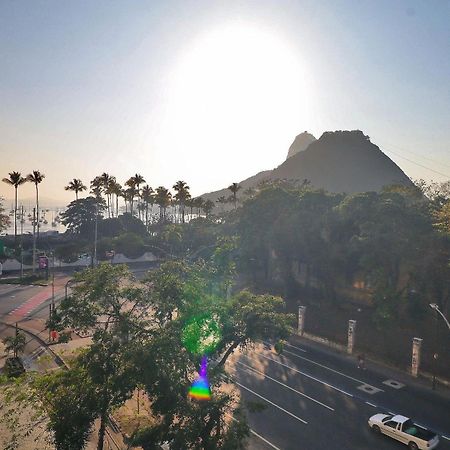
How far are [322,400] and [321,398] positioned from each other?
1.08 feet

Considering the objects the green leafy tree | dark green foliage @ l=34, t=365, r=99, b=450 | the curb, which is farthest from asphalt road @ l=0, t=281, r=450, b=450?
dark green foliage @ l=34, t=365, r=99, b=450

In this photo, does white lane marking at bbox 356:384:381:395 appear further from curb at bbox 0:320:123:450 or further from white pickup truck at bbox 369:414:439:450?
curb at bbox 0:320:123:450

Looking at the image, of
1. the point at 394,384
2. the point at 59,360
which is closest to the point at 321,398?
the point at 394,384

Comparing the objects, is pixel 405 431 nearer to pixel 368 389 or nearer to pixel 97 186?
pixel 368 389

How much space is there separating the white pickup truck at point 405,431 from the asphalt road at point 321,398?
53 cm

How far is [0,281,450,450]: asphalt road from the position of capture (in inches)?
951

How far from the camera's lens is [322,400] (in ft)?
96.8

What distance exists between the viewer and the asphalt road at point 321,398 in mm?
24156

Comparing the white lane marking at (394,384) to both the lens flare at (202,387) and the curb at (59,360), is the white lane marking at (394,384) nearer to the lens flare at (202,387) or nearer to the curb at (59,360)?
the curb at (59,360)

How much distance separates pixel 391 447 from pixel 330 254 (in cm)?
2897

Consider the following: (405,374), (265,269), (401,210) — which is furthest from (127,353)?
(265,269)

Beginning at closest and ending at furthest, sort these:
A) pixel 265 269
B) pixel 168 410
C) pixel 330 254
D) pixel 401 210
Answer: pixel 168 410 < pixel 401 210 < pixel 330 254 < pixel 265 269

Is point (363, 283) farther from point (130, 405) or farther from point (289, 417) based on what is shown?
point (130, 405)

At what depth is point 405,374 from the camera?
114ft
